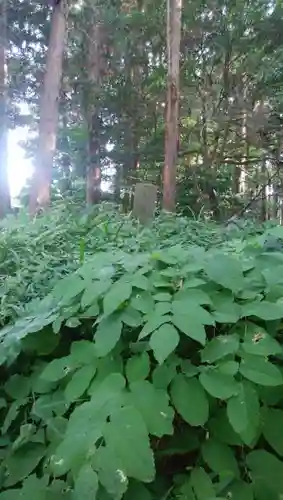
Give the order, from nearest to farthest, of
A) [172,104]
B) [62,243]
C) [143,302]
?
[143,302] < [62,243] < [172,104]

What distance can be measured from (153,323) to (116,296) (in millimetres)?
138

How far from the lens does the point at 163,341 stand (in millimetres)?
1065

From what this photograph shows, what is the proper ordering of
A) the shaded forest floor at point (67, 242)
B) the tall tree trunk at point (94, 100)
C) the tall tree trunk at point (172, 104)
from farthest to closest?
the tall tree trunk at point (94, 100), the tall tree trunk at point (172, 104), the shaded forest floor at point (67, 242)

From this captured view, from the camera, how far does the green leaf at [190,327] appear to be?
106 centimetres

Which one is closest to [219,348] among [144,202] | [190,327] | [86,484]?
[190,327]

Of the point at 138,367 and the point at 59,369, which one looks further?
the point at 59,369

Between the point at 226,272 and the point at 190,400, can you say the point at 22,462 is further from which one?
the point at 226,272

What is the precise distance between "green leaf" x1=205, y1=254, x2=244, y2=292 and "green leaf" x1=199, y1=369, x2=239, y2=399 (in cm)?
26

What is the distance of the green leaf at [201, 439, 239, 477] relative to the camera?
1.00m

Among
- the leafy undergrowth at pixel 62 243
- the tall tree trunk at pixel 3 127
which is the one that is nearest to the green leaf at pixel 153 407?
the leafy undergrowth at pixel 62 243

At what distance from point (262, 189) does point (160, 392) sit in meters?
11.1

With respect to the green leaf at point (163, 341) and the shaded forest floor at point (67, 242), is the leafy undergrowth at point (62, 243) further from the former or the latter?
the green leaf at point (163, 341)

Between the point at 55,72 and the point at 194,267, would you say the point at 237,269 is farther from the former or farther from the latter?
the point at 55,72

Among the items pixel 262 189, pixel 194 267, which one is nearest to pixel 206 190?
pixel 262 189
